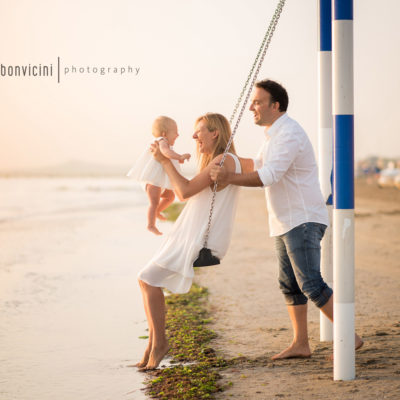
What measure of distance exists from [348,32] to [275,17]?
584 millimetres

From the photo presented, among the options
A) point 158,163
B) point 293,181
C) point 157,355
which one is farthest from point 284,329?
point 158,163

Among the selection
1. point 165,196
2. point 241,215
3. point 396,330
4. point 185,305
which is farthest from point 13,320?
point 241,215

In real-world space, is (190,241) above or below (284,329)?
above

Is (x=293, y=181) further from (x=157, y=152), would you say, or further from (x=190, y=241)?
(x=157, y=152)

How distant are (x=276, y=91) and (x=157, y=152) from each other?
1026mm

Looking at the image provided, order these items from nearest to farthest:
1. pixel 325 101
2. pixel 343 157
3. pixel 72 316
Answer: pixel 343 157, pixel 325 101, pixel 72 316

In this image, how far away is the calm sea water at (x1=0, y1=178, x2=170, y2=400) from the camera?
5.22 meters

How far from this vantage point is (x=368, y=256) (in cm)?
1204

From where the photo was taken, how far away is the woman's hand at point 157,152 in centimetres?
501

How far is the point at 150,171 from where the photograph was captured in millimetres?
5105

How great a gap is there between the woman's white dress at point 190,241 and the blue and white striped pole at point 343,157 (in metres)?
0.85

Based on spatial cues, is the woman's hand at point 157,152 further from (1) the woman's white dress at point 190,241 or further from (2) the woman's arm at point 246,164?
(2) the woman's arm at point 246,164

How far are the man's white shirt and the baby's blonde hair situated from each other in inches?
31.1

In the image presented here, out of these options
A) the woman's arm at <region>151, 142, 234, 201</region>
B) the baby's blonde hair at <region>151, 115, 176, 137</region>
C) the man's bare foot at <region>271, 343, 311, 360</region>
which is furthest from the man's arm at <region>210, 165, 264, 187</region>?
the man's bare foot at <region>271, 343, 311, 360</region>
